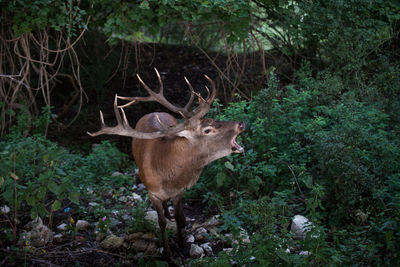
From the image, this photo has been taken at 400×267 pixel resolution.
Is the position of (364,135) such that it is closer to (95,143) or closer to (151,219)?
(151,219)

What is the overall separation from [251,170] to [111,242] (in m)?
1.92

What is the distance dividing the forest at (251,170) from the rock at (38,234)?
2 centimetres

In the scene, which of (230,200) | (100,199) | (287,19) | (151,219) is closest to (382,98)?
Result: (287,19)

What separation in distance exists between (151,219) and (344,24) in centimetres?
432

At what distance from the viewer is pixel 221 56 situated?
9789 mm

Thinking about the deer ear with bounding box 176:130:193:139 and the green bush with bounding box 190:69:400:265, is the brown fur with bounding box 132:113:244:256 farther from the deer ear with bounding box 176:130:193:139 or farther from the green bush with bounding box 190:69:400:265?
the green bush with bounding box 190:69:400:265

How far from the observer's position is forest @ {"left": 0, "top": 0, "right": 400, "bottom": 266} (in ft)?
13.1

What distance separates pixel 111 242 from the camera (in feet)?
14.8

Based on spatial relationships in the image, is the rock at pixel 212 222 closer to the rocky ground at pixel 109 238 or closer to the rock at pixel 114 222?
the rocky ground at pixel 109 238

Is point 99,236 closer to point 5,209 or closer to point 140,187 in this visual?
point 5,209


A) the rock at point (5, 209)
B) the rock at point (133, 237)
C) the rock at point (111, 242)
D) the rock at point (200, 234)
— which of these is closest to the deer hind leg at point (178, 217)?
the rock at point (200, 234)

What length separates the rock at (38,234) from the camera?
438 centimetres

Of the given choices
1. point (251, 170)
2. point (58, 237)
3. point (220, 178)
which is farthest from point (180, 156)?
point (58, 237)

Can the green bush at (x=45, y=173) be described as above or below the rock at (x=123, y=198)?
above
